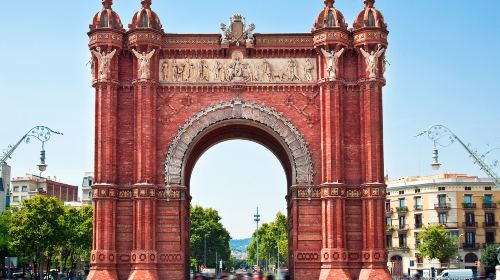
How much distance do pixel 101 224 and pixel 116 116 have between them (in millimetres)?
5646

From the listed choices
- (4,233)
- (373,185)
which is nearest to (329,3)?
(373,185)

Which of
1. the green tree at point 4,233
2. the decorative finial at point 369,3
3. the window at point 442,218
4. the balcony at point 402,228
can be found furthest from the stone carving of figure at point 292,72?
the balcony at point 402,228

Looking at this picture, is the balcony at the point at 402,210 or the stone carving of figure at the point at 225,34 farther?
the balcony at the point at 402,210

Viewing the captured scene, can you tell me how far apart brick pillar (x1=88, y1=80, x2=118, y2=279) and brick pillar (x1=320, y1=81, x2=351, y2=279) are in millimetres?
10667

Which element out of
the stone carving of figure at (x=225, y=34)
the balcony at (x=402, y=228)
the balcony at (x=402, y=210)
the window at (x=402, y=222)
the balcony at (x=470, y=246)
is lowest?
the balcony at (x=470, y=246)

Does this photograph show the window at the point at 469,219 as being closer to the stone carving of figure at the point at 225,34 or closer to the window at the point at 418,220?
the window at the point at 418,220

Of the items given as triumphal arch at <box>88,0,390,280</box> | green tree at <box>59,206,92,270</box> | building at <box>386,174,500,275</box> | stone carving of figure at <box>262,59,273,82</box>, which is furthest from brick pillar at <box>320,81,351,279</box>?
building at <box>386,174,500,275</box>

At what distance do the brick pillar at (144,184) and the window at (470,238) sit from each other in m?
52.5

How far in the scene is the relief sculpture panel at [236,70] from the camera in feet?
136

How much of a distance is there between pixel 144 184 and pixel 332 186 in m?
9.50

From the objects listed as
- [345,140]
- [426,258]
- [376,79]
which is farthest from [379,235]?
[426,258]

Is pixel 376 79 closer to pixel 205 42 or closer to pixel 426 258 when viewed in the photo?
pixel 205 42

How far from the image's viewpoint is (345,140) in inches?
1608

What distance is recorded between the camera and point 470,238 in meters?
83.8
